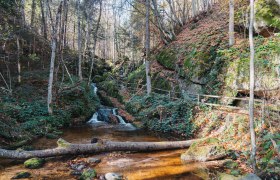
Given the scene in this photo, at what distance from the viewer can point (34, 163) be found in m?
7.58

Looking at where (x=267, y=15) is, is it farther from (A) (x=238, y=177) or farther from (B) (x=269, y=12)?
(A) (x=238, y=177)

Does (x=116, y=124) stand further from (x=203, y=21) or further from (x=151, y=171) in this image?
(x=203, y=21)

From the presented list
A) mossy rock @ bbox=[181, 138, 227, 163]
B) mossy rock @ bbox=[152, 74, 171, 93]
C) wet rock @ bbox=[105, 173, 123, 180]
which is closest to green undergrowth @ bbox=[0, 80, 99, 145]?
mossy rock @ bbox=[152, 74, 171, 93]

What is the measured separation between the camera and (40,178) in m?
6.76

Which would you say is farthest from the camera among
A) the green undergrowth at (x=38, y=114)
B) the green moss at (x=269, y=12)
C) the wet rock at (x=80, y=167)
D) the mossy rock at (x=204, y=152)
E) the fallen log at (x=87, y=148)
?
the green moss at (x=269, y=12)

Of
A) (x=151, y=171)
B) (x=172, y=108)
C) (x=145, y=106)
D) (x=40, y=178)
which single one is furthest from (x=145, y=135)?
(x=40, y=178)

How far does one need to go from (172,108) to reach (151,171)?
21.7 feet

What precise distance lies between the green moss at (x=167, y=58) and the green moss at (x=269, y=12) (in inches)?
283

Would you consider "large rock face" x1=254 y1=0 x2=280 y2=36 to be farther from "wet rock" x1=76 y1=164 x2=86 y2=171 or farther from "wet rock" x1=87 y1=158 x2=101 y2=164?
"wet rock" x1=76 y1=164 x2=86 y2=171

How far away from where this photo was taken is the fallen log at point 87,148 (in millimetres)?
7867

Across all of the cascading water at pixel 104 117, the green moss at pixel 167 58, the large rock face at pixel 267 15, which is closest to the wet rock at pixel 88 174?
the cascading water at pixel 104 117

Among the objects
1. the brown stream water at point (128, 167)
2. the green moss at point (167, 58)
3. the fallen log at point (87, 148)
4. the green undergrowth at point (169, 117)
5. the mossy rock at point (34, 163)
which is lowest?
the brown stream water at point (128, 167)

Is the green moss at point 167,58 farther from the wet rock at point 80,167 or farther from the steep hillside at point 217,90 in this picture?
the wet rock at point 80,167

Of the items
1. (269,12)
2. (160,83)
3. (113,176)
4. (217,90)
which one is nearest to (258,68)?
(217,90)
